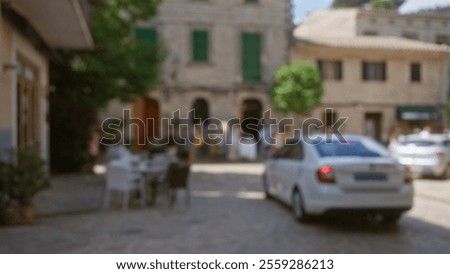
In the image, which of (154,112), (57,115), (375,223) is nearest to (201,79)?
(154,112)

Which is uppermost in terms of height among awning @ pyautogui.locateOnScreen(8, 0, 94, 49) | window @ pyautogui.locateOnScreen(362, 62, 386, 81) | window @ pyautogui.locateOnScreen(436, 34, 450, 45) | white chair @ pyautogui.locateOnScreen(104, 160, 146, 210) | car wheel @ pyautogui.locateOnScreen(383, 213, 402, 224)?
window @ pyautogui.locateOnScreen(362, 62, 386, 81)

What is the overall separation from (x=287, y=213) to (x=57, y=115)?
828cm

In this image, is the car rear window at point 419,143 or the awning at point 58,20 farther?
the car rear window at point 419,143

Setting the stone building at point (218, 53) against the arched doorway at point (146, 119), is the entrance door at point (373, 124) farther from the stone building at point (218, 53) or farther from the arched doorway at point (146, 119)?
the arched doorway at point (146, 119)

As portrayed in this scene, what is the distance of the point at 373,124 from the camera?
Answer: 22.0 metres

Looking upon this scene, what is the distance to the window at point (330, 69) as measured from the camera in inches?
914

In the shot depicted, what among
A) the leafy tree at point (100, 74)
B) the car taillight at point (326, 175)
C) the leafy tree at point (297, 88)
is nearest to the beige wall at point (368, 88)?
the leafy tree at point (297, 88)

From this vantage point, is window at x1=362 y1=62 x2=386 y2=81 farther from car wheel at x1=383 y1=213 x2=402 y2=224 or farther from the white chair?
the white chair

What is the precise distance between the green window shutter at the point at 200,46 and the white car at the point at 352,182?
16.2 meters

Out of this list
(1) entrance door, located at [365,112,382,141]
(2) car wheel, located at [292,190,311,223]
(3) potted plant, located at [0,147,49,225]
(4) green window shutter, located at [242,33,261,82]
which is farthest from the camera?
(4) green window shutter, located at [242,33,261,82]

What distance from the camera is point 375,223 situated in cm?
688

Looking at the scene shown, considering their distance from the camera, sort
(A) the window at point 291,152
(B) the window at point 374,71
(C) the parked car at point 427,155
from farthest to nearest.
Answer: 1. (B) the window at point 374,71
2. (C) the parked car at point 427,155
3. (A) the window at point 291,152

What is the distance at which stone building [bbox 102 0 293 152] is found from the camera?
22.1 m

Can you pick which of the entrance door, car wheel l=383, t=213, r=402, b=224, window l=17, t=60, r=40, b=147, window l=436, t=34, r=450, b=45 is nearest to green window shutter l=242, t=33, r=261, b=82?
the entrance door
